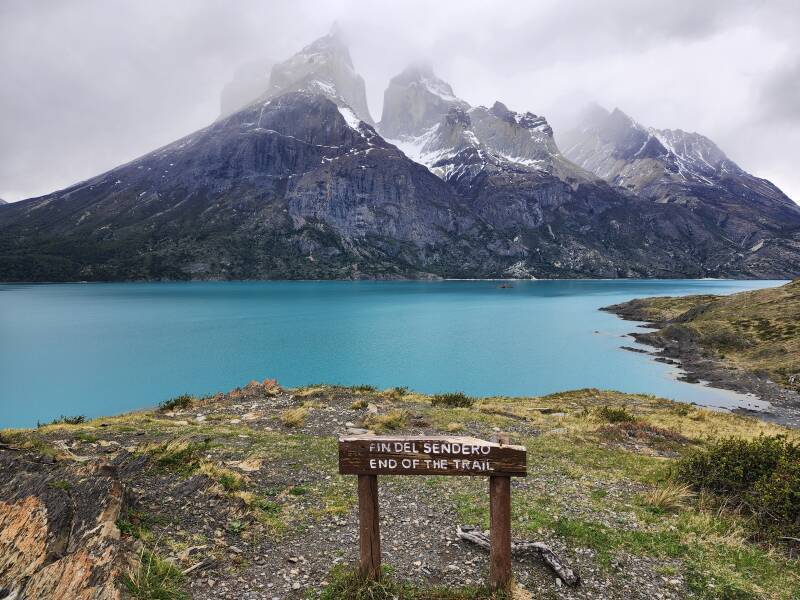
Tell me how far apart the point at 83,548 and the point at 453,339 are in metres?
79.2

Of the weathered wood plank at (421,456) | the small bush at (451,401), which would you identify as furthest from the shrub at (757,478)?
the small bush at (451,401)

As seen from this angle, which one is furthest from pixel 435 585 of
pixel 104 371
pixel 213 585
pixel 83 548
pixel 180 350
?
pixel 180 350

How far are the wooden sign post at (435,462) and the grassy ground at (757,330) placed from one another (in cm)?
5749

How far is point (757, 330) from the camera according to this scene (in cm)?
6719

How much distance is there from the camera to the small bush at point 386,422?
22.3m

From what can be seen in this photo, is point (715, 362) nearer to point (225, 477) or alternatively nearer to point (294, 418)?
point (294, 418)

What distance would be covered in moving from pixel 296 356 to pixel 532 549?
63.4m

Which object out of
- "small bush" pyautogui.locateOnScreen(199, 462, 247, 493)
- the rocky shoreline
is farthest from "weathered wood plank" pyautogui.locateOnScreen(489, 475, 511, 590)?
the rocky shoreline

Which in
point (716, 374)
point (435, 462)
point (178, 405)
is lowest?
point (716, 374)

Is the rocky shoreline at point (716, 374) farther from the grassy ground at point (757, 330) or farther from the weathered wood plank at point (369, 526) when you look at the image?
the weathered wood plank at point (369, 526)

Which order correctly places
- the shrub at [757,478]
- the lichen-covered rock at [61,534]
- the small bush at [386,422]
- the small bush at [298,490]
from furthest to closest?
the small bush at [386,422]
the small bush at [298,490]
the shrub at [757,478]
the lichen-covered rock at [61,534]

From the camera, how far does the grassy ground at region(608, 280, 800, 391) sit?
5538 centimetres

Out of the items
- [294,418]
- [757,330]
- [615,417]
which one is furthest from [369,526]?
[757,330]

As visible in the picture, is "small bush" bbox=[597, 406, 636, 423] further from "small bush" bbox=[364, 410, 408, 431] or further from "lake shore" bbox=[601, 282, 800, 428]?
"lake shore" bbox=[601, 282, 800, 428]
